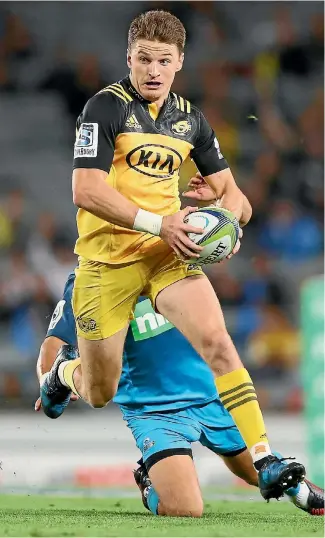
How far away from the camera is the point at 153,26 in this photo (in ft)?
16.4

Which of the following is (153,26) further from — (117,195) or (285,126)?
(285,126)

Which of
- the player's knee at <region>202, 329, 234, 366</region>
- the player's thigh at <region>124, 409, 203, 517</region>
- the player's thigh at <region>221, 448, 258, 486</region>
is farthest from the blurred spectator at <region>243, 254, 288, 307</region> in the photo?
the player's knee at <region>202, 329, 234, 366</region>

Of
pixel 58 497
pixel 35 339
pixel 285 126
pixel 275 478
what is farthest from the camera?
pixel 285 126

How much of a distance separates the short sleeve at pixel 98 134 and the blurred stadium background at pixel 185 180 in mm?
3691

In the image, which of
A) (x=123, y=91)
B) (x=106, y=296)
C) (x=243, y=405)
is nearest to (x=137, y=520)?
(x=243, y=405)

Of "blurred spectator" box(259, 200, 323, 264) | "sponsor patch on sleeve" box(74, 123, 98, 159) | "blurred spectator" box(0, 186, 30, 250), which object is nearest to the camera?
"sponsor patch on sleeve" box(74, 123, 98, 159)

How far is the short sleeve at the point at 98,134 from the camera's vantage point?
4.88m

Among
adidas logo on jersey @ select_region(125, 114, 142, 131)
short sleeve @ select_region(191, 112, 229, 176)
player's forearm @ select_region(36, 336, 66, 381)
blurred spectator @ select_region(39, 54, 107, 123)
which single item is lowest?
blurred spectator @ select_region(39, 54, 107, 123)

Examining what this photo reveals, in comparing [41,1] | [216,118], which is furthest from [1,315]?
[41,1]

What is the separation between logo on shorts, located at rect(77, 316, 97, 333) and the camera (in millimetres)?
5215

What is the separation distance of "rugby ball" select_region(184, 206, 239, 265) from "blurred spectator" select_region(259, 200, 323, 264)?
19.5 ft

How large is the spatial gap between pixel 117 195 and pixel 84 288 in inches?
25.2

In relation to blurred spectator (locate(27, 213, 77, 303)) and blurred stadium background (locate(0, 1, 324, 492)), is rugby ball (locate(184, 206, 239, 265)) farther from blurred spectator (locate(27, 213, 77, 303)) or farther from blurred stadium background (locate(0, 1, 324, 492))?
blurred spectator (locate(27, 213, 77, 303))

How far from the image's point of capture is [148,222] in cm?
482
